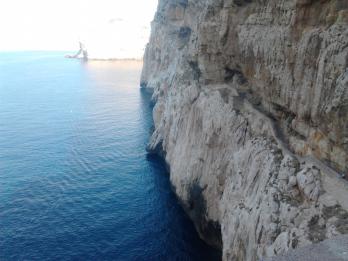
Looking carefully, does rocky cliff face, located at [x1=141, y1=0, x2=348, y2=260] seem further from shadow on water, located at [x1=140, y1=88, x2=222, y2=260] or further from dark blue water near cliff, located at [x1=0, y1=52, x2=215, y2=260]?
dark blue water near cliff, located at [x1=0, y1=52, x2=215, y2=260]

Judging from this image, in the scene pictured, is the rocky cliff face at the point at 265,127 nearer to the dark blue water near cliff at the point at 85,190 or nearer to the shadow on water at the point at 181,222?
the shadow on water at the point at 181,222

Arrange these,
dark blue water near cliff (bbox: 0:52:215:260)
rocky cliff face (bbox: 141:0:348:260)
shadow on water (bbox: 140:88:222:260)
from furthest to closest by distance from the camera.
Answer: dark blue water near cliff (bbox: 0:52:215:260)
shadow on water (bbox: 140:88:222:260)
rocky cliff face (bbox: 141:0:348:260)

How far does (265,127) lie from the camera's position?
36156 mm

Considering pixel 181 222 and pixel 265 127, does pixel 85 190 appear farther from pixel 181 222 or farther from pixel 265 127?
pixel 265 127

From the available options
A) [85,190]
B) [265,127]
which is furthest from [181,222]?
[265,127]

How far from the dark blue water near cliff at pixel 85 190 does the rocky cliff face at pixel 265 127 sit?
17.4 ft

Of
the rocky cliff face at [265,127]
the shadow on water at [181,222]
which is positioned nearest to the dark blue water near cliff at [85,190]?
the shadow on water at [181,222]

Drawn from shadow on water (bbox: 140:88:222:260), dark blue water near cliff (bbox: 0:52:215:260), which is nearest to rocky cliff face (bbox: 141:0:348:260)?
shadow on water (bbox: 140:88:222:260)

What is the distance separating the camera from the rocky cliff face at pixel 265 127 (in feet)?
83.7

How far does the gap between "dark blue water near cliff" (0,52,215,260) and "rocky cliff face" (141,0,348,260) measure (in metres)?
5.31

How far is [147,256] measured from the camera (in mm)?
41938

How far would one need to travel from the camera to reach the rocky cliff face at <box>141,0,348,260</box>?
25.5 metres

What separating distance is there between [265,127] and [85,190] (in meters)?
32.3

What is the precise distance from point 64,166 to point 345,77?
172 feet
